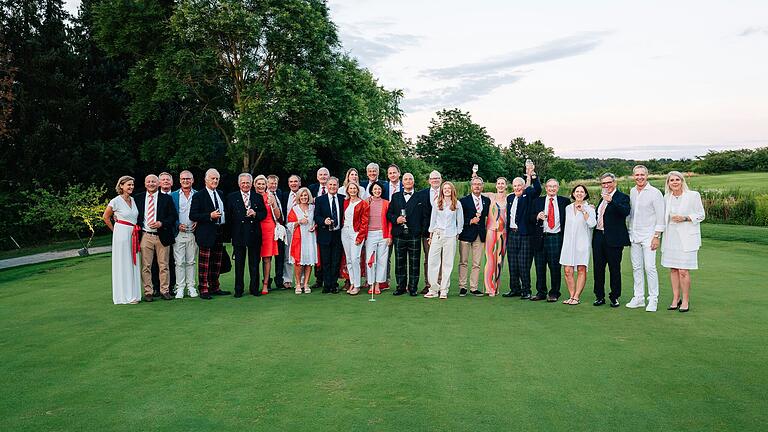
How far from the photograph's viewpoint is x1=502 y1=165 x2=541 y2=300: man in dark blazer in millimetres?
8281

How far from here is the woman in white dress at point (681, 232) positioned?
7242 mm

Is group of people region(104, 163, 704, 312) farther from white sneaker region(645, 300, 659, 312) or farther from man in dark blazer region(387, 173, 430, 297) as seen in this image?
white sneaker region(645, 300, 659, 312)

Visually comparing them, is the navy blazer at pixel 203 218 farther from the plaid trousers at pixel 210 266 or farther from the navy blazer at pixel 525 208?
the navy blazer at pixel 525 208

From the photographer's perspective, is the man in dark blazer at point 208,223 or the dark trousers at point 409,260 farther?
the dark trousers at point 409,260

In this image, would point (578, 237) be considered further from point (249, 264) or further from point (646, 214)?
point (249, 264)

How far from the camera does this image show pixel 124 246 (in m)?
8.26

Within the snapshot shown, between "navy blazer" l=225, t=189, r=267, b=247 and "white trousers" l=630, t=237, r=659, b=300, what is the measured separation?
5.26 meters

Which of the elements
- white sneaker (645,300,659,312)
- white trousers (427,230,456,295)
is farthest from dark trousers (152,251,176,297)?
white sneaker (645,300,659,312)

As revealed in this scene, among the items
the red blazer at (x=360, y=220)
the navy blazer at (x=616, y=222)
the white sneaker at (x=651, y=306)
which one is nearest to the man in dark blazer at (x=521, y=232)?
the navy blazer at (x=616, y=222)

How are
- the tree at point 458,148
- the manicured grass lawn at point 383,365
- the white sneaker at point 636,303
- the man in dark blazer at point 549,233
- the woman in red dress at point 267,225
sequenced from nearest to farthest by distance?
1. the manicured grass lawn at point 383,365
2. the white sneaker at point 636,303
3. the man in dark blazer at point 549,233
4. the woman in red dress at point 267,225
5. the tree at point 458,148

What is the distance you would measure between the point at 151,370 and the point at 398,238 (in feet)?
15.0

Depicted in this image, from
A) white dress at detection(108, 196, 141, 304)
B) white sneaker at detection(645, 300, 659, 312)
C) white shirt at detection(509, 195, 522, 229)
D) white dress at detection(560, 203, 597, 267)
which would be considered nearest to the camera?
white sneaker at detection(645, 300, 659, 312)

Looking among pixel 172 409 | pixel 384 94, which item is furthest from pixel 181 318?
pixel 384 94

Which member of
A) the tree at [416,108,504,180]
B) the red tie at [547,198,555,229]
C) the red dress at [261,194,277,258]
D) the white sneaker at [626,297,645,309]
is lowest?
the white sneaker at [626,297,645,309]
